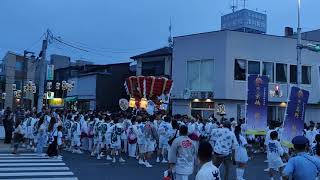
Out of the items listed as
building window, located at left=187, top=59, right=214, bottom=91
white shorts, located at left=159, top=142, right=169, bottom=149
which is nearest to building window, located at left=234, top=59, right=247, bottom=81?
building window, located at left=187, top=59, right=214, bottom=91

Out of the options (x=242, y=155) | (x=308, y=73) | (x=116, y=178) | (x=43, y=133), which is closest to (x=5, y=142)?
(x=43, y=133)

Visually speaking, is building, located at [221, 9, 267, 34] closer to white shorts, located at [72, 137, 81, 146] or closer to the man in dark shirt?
the man in dark shirt

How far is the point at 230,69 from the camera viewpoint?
34.4m

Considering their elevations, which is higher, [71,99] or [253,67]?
[253,67]

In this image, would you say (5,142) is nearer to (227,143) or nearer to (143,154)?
(143,154)

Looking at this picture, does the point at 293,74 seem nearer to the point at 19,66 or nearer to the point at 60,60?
the point at 60,60

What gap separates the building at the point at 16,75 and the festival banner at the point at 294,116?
5836 centimetres

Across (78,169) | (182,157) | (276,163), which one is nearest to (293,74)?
(78,169)

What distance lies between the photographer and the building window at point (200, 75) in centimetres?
3553

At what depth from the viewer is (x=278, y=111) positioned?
3659 centimetres

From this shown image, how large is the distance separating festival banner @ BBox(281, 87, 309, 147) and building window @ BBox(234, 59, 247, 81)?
23.5m

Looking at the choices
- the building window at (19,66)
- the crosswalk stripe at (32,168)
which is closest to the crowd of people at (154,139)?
the crosswalk stripe at (32,168)

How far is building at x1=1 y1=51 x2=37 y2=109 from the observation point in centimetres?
6619

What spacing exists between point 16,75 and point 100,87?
2327 centimetres
